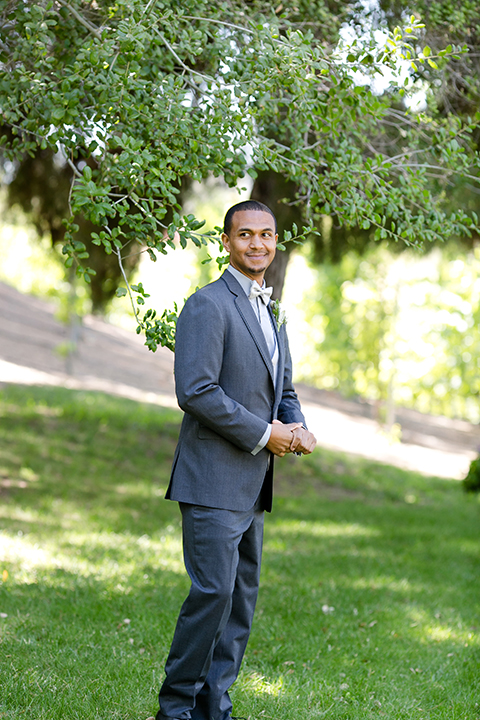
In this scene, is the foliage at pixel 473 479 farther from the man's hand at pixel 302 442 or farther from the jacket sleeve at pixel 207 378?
the jacket sleeve at pixel 207 378

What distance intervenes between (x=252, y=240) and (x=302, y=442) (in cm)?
81

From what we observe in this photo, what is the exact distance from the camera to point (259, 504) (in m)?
2.87

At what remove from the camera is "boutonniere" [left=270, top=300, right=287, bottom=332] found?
117 inches

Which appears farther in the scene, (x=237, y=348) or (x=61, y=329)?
(x=61, y=329)

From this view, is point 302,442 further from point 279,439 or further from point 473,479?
point 473,479

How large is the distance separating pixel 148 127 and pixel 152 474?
6.55 meters

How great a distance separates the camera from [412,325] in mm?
17188

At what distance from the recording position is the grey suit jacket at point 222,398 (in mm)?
2562

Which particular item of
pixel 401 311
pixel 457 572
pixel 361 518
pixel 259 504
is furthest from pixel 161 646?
pixel 401 311

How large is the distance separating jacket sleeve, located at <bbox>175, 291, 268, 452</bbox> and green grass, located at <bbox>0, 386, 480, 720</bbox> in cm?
144

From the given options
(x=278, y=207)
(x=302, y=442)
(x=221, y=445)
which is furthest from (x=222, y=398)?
(x=278, y=207)

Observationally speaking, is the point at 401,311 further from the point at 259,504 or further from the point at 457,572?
the point at 259,504

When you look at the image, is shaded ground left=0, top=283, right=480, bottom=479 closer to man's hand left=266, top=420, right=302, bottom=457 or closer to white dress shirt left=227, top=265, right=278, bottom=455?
white dress shirt left=227, top=265, right=278, bottom=455

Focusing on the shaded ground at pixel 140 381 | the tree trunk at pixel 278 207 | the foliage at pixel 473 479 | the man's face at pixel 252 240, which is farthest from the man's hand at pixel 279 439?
the shaded ground at pixel 140 381
